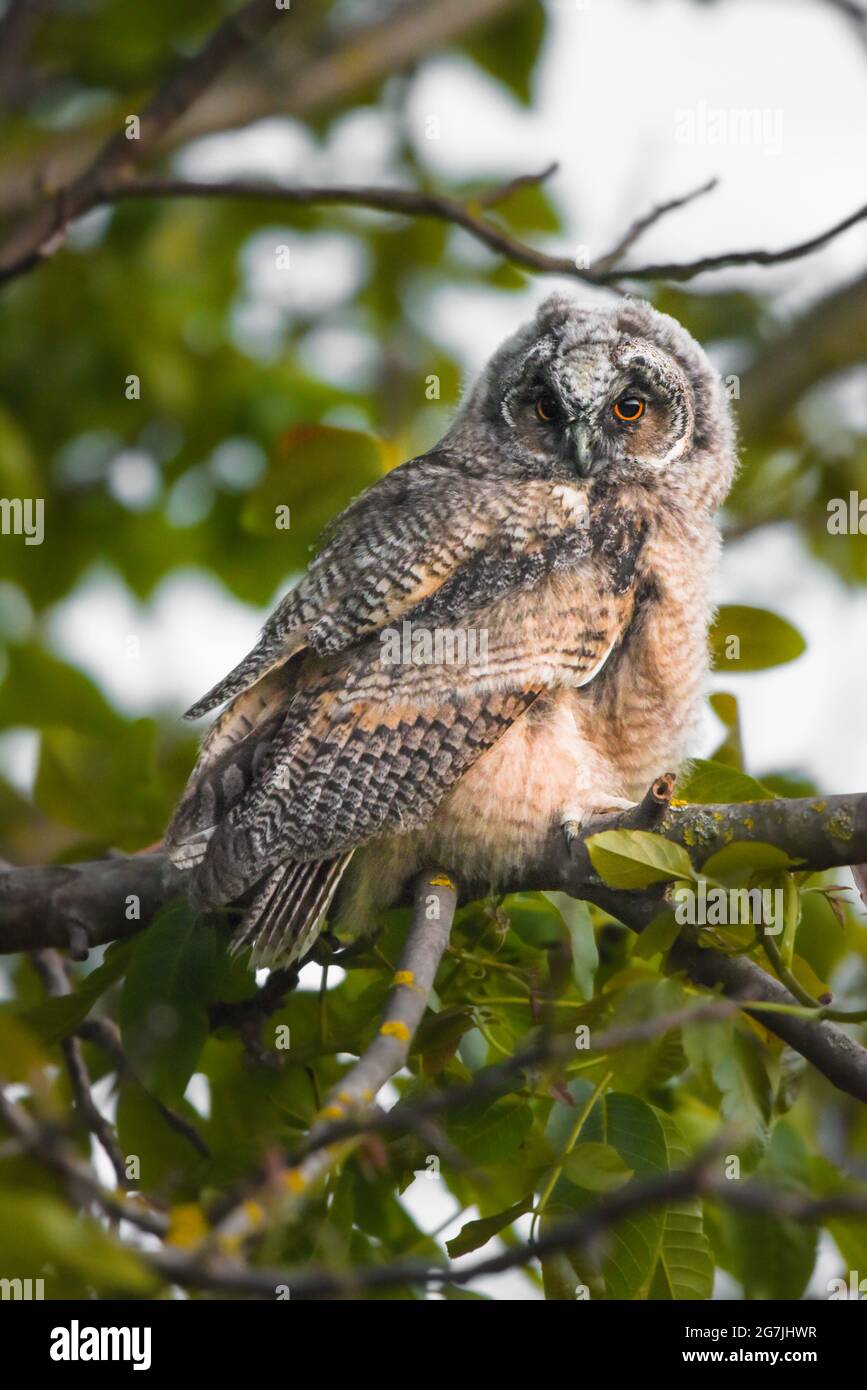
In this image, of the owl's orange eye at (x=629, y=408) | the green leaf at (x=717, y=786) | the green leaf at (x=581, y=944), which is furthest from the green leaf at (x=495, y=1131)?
the owl's orange eye at (x=629, y=408)

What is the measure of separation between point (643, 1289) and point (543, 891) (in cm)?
87

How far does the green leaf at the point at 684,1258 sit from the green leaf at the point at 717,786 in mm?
739

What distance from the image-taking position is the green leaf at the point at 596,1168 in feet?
7.64

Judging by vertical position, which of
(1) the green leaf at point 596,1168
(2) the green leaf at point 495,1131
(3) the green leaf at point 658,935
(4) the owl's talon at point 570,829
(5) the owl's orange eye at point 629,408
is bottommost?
(2) the green leaf at point 495,1131

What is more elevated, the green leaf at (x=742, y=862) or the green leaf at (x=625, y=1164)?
the green leaf at (x=742, y=862)

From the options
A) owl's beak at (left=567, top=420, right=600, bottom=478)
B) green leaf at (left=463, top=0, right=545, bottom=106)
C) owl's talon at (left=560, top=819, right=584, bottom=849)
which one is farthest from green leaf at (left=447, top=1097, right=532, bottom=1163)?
green leaf at (left=463, top=0, right=545, bottom=106)

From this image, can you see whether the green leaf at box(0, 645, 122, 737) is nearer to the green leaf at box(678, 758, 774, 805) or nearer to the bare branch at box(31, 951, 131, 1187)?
the bare branch at box(31, 951, 131, 1187)

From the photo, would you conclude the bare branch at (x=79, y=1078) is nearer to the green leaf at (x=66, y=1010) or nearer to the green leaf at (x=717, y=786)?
the green leaf at (x=66, y=1010)

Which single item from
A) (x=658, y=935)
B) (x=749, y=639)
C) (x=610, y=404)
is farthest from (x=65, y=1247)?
(x=610, y=404)

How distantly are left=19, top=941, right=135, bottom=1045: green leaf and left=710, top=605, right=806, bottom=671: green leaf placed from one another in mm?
1505

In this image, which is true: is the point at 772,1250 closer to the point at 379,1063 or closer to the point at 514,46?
the point at 379,1063

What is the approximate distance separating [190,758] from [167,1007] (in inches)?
42.1

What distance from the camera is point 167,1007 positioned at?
9.43 feet

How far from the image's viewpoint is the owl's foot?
312cm
